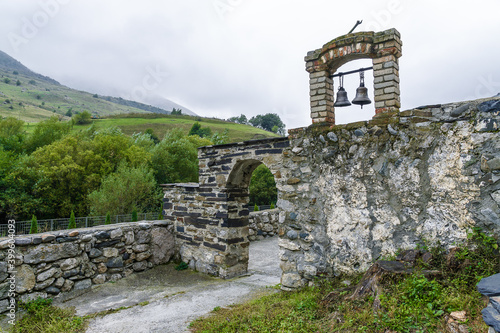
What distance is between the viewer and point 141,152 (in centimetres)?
2284

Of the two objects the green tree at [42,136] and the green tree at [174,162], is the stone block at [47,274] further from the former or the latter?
the green tree at [42,136]

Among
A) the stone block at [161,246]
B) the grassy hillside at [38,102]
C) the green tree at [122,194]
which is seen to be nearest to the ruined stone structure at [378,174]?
the stone block at [161,246]

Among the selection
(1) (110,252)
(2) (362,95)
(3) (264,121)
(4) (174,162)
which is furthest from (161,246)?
(3) (264,121)

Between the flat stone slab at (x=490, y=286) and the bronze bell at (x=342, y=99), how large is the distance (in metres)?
2.96

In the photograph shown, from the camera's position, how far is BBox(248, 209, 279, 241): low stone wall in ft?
35.2

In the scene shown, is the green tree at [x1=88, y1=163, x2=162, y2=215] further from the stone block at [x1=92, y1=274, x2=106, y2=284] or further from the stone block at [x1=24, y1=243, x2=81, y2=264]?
the stone block at [x1=24, y1=243, x2=81, y2=264]

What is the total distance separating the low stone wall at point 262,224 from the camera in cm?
1072

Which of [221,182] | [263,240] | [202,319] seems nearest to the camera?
[202,319]

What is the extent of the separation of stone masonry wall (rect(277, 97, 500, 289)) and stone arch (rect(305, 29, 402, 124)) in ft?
0.86

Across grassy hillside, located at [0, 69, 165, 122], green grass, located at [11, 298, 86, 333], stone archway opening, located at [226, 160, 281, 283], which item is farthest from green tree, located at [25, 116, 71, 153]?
grassy hillside, located at [0, 69, 165, 122]

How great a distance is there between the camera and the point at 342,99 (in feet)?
16.2

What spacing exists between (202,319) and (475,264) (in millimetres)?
3311

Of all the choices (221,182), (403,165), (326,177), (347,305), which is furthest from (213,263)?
(403,165)

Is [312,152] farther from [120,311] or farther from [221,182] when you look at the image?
[120,311]
